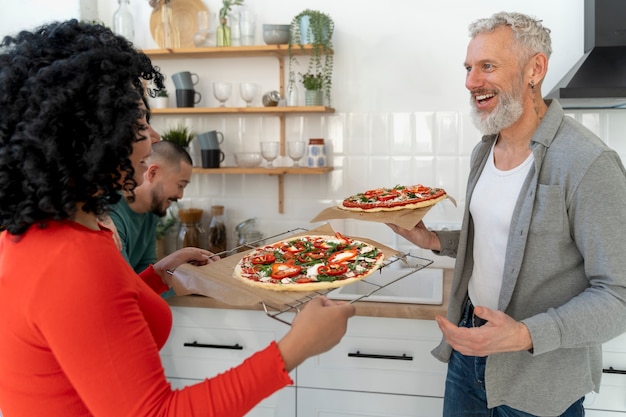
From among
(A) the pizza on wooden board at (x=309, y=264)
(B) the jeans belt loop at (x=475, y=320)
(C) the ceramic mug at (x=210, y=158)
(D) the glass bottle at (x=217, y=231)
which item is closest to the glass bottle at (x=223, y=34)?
(C) the ceramic mug at (x=210, y=158)

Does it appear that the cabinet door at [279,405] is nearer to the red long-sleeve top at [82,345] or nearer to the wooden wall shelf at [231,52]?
the red long-sleeve top at [82,345]

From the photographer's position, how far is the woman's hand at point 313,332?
0.96 m

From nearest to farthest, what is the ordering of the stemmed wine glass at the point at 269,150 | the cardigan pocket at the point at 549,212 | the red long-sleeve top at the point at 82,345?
the red long-sleeve top at the point at 82,345 < the cardigan pocket at the point at 549,212 < the stemmed wine glass at the point at 269,150

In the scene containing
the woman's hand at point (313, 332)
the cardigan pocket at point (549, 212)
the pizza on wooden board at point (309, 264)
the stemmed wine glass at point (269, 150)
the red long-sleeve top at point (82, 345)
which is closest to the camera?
the red long-sleeve top at point (82, 345)

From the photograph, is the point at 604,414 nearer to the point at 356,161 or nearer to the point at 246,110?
the point at 356,161

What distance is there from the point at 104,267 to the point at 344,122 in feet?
6.61

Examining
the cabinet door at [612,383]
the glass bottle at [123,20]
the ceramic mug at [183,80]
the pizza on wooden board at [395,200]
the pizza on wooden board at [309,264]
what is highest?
the glass bottle at [123,20]

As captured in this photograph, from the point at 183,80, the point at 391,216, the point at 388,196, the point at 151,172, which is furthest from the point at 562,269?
the point at 183,80

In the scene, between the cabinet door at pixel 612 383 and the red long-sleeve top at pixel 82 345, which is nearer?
the red long-sleeve top at pixel 82 345

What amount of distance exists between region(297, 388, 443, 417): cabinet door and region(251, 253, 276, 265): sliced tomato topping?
0.80 meters

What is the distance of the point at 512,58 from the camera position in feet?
4.93

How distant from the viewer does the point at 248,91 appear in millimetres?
2682

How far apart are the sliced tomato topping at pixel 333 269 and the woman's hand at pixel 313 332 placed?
439mm

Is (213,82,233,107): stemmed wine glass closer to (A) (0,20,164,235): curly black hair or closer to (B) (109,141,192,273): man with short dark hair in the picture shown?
(B) (109,141,192,273): man with short dark hair
